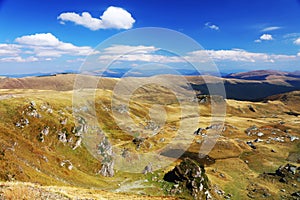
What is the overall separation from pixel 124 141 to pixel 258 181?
53.9m

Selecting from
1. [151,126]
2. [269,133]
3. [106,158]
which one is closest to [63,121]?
[106,158]

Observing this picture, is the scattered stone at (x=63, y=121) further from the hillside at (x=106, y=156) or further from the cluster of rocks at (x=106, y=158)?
the cluster of rocks at (x=106, y=158)

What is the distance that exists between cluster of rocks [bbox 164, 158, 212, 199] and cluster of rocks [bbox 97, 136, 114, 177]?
660 inches

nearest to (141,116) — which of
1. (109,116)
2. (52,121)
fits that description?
(109,116)

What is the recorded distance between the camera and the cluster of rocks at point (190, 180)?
74.6 metres

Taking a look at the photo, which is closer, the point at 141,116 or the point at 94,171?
the point at 94,171

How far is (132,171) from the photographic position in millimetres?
82750

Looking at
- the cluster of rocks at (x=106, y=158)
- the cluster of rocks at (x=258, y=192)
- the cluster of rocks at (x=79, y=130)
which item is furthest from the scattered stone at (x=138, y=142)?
the cluster of rocks at (x=258, y=192)

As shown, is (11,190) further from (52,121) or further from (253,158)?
(253,158)

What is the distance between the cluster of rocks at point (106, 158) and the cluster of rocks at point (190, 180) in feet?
55.0

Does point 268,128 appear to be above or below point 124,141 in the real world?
below

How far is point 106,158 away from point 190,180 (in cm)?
2629

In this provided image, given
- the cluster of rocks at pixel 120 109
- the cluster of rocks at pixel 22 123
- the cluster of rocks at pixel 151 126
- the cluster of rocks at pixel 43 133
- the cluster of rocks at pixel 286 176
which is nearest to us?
the cluster of rocks at pixel 43 133

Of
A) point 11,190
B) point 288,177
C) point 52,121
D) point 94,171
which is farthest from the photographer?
point 288,177
